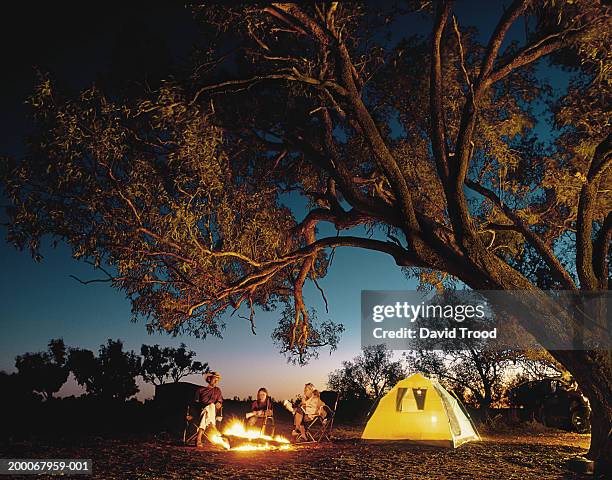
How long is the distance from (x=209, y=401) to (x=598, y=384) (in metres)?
6.80

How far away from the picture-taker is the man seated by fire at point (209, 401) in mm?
12438

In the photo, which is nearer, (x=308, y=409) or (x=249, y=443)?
(x=249, y=443)

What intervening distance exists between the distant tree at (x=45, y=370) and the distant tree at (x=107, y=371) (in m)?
0.78

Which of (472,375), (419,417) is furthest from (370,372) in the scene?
(419,417)

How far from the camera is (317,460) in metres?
10.7

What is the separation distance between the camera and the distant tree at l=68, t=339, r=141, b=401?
1291 inches

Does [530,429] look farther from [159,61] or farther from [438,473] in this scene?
[159,61]

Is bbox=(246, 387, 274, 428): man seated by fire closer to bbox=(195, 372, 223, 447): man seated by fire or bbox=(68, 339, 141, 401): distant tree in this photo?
bbox=(195, 372, 223, 447): man seated by fire

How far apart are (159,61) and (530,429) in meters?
14.7

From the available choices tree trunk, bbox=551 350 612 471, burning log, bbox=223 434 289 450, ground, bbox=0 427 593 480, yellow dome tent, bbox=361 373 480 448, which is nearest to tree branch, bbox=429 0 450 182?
tree trunk, bbox=551 350 612 471

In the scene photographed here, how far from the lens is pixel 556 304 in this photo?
10289 millimetres

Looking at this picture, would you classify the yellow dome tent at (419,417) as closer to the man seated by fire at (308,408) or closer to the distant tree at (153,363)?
the man seated by fire at (308,408)

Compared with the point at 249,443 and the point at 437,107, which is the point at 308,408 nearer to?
the point at 249,443

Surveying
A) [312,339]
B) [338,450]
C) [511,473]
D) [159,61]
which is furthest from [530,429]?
[159,61]
